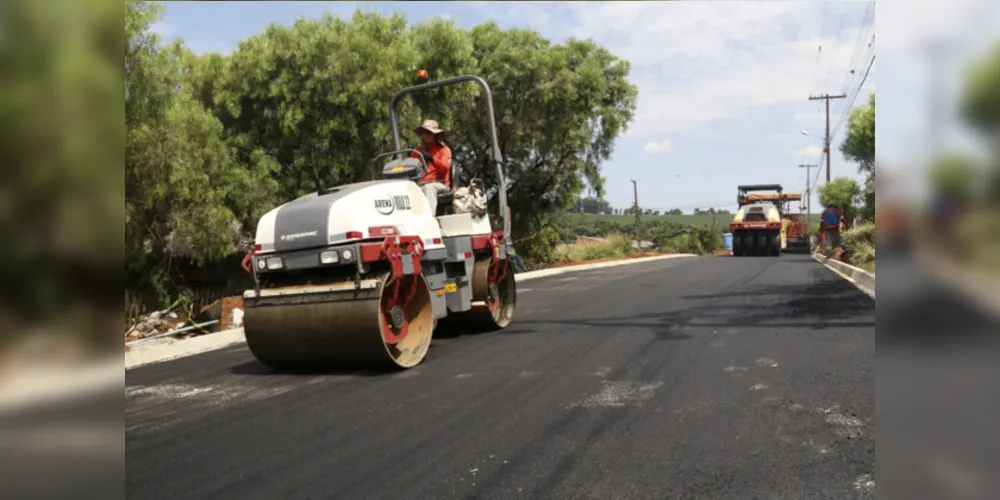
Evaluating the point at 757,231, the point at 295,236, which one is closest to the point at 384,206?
the point at 295,236

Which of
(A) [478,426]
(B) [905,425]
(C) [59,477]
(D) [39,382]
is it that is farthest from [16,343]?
(A) [478,426]

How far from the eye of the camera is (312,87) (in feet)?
58.2

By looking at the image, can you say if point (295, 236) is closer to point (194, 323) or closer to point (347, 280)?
point (347, 280)

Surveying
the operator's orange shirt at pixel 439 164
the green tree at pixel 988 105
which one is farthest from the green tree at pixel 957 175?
the operator's orange shirt at pixel 439 164

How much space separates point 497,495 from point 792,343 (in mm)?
4945

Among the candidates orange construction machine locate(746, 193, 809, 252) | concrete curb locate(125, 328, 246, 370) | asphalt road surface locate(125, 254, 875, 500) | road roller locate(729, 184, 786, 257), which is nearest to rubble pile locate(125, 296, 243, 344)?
concrete curb locate(125, 328, 246, 370)

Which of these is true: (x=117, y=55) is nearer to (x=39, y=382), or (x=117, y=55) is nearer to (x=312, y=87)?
(x=39, y=382)

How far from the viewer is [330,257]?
675cm

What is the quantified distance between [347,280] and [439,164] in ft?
7.86

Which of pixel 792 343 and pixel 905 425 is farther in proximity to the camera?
pixel 792 343

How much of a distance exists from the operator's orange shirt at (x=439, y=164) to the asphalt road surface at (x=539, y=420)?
6.48ft

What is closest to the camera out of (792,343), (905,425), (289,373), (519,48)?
(905,425)

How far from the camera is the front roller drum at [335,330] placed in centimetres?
661

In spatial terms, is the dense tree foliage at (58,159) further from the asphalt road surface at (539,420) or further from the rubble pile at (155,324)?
the rubble pile at (155,324)
